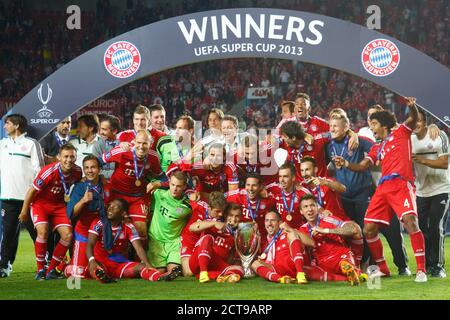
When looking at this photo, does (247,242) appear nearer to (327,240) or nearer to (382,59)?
(327,240)

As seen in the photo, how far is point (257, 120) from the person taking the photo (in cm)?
1288

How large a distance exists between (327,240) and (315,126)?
4.14ft

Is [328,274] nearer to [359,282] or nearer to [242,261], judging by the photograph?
[359,282]

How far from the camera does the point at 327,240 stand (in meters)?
6.91

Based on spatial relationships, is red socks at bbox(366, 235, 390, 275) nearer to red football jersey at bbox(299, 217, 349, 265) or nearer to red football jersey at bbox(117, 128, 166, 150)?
red football jersey at bbox(299, 217, 349, 265)

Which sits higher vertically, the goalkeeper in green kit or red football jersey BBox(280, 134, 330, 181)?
red football jersey BBox(280, 134, 330, 181)

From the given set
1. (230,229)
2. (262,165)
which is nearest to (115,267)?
(230,229)

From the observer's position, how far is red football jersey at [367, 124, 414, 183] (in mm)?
6914

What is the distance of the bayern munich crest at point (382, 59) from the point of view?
715 cm

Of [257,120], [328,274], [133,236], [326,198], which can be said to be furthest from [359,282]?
[257,120]

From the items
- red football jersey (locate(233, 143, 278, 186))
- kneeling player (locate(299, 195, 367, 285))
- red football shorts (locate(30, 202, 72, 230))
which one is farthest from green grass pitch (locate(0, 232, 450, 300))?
red football jersey (locate(233, 143, 278, 186))

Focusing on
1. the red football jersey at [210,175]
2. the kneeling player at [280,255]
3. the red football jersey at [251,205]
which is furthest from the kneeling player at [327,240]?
the red football jersey at [210,175]

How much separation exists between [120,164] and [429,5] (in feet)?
33.6

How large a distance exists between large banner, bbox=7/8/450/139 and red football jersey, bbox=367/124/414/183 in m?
0.39
